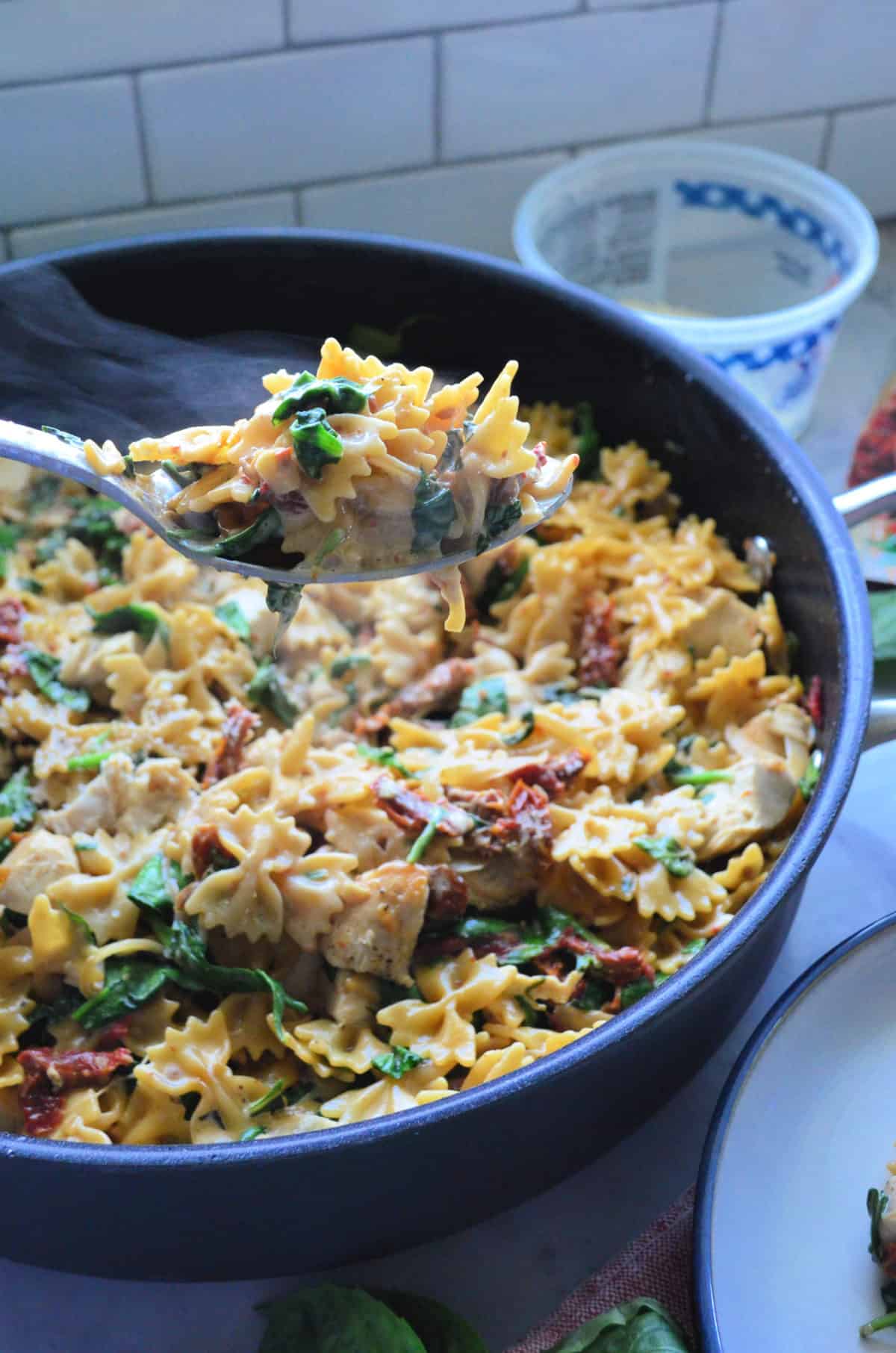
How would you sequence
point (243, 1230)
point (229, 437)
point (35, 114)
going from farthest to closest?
point (35, 114), point (229, 437), point (243, 1230)

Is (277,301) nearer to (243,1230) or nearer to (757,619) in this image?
(757,619)

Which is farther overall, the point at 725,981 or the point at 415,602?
the point at 415,602

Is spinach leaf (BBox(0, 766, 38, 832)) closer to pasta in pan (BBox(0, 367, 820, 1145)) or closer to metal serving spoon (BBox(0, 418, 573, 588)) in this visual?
pasta in pan (BBox(0, 367, 820, 1145))

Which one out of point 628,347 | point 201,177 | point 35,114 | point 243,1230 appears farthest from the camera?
point 201,177

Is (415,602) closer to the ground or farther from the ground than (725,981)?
closer to the ground

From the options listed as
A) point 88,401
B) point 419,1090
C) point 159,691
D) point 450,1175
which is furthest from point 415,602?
point 450,1175

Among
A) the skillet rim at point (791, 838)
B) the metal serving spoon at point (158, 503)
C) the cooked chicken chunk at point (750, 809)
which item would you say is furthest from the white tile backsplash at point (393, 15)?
the cooked chicken chunk at point (750, 809)
